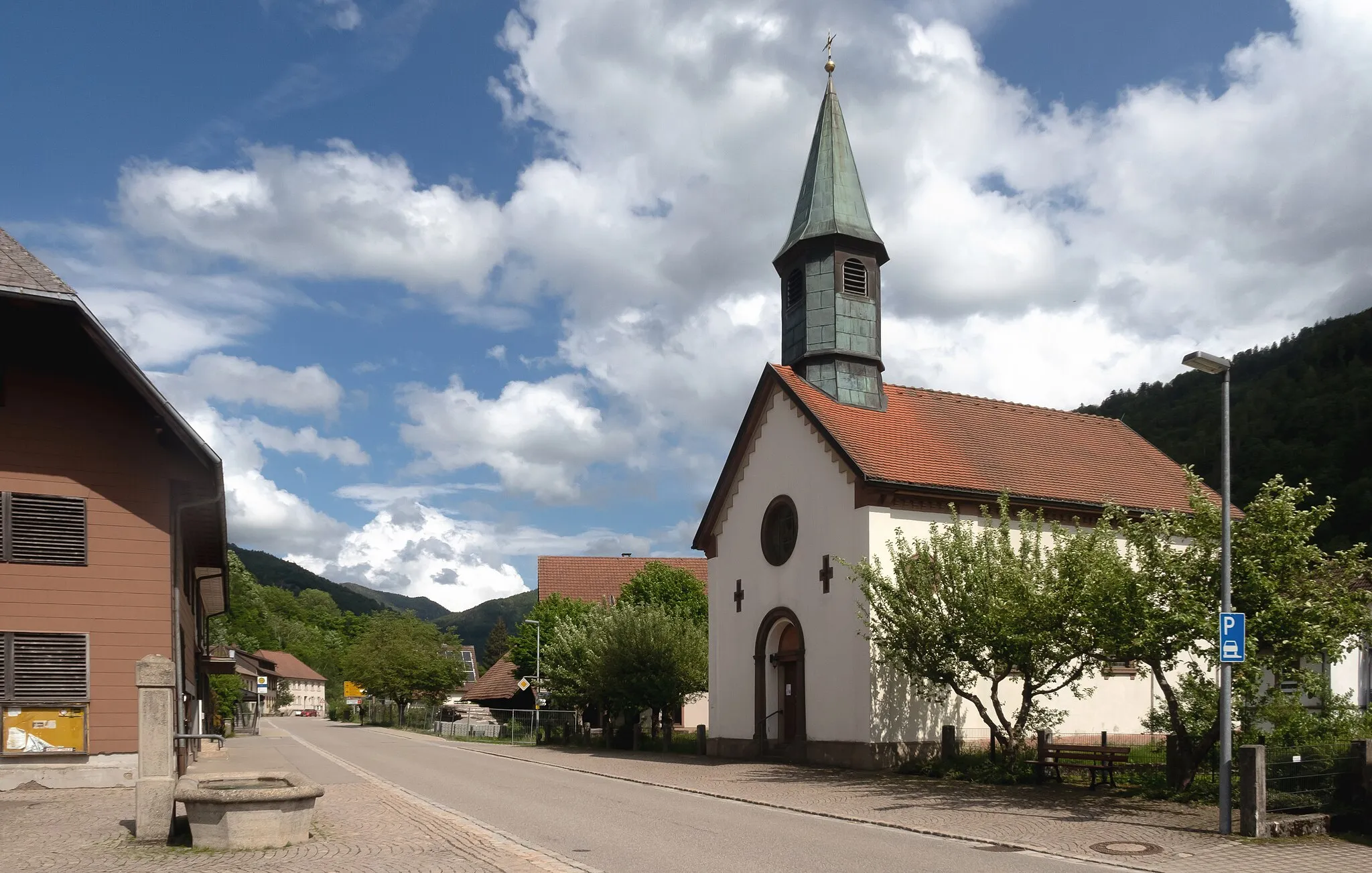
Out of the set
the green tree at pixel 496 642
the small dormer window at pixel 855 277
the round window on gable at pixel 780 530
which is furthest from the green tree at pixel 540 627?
the green tree at pixel 496 642

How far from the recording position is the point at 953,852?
13.2m

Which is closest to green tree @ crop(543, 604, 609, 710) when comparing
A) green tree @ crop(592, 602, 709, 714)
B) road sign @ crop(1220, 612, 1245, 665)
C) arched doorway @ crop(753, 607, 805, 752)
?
green tree @ crop(592, 602, 709, 714)

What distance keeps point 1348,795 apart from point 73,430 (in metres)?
20.4

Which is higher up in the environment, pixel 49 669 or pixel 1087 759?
pixel 49 669

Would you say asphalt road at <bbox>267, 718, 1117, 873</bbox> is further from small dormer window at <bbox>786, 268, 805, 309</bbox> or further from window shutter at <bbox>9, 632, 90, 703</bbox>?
small dormer window at <bbox>786, 268, 805, 309</bbox>

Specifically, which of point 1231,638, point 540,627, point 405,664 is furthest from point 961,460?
point 405,664

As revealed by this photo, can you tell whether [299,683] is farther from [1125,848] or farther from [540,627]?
[1125,848]

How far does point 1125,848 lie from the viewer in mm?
13594

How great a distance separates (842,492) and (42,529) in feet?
54.8

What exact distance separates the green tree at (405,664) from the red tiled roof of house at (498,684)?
43.4ft

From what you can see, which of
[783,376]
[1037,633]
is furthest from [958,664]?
[783,376]

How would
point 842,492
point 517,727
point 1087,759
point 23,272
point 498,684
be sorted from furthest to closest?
point 498,684 → point 517,727 → point 842,492 → point 1087,759 → point 23,272

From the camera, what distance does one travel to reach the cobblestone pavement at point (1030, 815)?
42.7ft

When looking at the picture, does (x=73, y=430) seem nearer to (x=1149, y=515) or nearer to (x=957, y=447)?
(x=1149, y=515)
